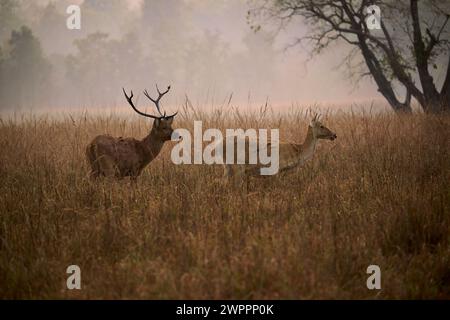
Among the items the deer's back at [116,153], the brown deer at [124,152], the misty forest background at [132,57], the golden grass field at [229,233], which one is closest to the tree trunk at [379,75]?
the golden grass field at [229,233]

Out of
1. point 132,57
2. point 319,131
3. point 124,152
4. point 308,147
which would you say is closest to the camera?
point 124,152

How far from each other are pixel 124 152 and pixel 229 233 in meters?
2.68

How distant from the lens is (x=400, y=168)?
7.11 meters

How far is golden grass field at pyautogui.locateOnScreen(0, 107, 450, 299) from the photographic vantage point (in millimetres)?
3869

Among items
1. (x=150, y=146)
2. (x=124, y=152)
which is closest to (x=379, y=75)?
(x=150, y=146)

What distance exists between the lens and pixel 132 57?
163 ft

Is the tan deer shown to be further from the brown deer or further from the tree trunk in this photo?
the tree trunk

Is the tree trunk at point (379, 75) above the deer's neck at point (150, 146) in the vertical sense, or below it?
above

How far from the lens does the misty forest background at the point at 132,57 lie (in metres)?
40.0

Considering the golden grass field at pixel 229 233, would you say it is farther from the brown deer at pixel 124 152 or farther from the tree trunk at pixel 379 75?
the tree trunk at pixel 379 75

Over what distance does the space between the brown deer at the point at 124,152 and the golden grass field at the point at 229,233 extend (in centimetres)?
23

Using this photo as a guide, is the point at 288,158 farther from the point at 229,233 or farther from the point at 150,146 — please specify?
the point at 229,233

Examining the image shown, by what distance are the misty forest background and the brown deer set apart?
27.5 m

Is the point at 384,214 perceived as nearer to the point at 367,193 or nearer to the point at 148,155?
the point at 367,193
